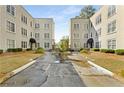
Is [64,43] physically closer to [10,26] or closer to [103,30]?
[103,30]

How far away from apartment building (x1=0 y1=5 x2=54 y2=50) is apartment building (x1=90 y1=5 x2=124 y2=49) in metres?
11.1

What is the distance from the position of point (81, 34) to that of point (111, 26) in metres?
13.0

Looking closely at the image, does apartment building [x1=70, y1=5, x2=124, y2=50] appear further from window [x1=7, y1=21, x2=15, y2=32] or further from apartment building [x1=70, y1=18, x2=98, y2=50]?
window [x1=7, y1=21, x2=15, y2=32]

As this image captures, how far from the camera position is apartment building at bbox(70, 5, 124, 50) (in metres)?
20.3

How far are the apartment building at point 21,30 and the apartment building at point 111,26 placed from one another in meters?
11.1

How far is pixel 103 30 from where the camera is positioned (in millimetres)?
26719

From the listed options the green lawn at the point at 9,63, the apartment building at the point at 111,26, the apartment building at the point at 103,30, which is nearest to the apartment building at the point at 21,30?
the green lawn at the point at 9,63

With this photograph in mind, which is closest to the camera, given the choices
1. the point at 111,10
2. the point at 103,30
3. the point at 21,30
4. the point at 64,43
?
the point at 111,10

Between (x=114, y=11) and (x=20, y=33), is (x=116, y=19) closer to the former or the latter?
(x=114, y=11)

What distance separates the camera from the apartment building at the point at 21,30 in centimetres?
1933

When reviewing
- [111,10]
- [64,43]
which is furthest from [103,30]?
[64,43]

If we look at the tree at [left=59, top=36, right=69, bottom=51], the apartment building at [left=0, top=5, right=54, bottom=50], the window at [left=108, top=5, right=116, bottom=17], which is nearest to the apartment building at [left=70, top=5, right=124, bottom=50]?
the window at [left=108, top=5, right=116, bottom=17]
